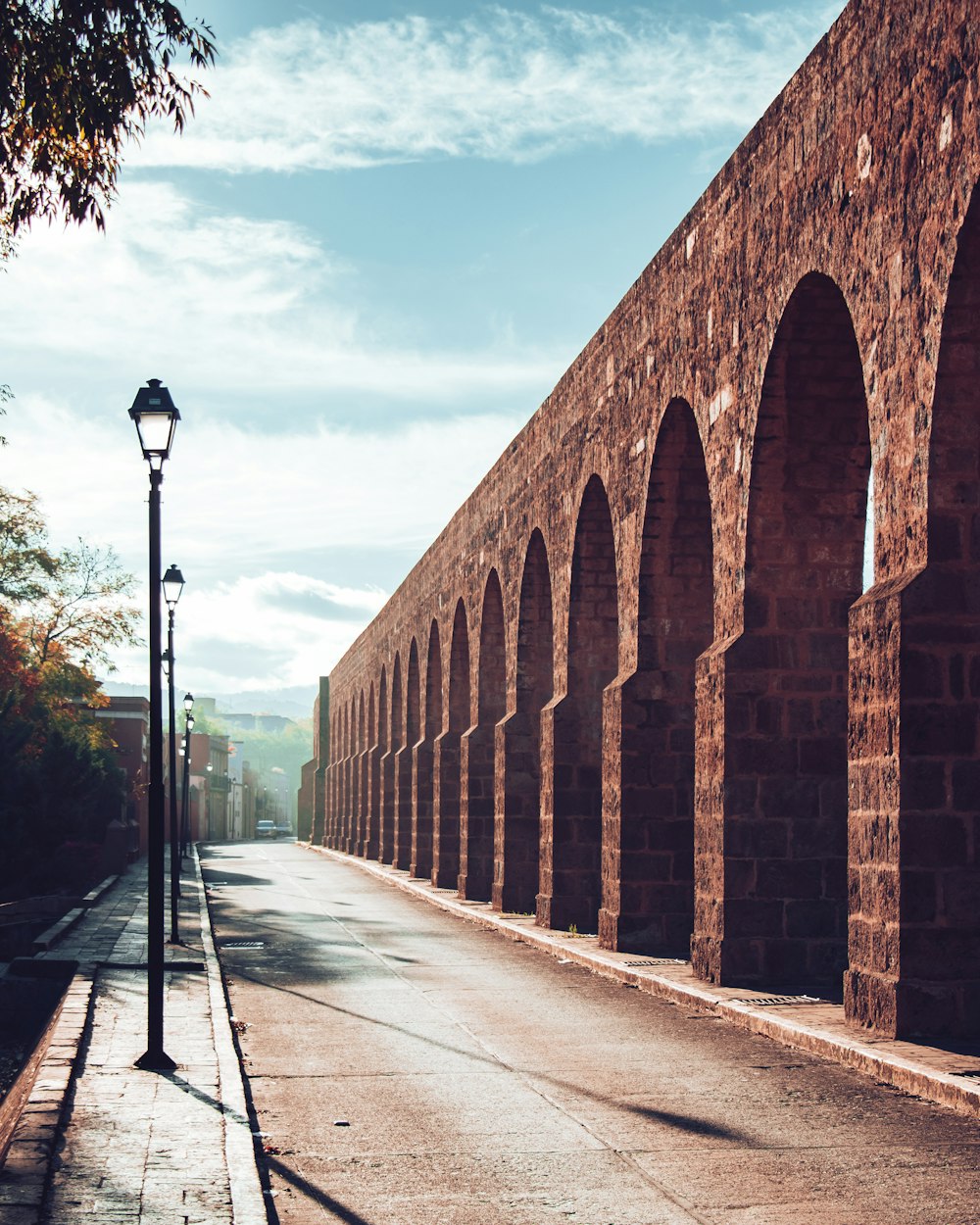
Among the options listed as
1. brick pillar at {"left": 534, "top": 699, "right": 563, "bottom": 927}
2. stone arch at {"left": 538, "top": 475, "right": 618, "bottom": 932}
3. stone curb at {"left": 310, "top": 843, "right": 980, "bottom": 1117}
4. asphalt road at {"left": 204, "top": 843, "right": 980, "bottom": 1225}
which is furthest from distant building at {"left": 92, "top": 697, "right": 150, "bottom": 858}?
asphalt road at {"left": 204, "top": 843, "right": 980, "bottom": 1225}

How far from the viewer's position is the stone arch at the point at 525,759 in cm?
1983

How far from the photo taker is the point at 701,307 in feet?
42.0

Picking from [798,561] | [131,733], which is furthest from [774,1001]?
[131,733]

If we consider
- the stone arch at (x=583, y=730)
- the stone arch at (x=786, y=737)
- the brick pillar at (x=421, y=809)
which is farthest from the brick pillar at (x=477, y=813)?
the stone arch at (x=786, y=737)

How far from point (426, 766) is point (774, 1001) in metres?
19.9

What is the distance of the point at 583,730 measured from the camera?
55.8ft

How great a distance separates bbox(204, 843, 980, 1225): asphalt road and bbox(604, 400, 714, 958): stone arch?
76.3 inches

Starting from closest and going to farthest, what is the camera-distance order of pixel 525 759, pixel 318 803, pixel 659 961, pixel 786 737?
pixel 786 737 < pixel 659 961 < pixel 525 759 < pixel 318 803

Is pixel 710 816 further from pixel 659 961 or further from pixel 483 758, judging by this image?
pixel 483 758

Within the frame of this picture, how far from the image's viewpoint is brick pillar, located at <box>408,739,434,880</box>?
98.0 feet

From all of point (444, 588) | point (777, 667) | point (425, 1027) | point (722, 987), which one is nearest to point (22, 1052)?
point (425, 1027)

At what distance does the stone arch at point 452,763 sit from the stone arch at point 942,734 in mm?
17692

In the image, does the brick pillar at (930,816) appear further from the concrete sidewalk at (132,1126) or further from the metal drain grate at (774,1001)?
the concrete sidewalk at (132,1126)

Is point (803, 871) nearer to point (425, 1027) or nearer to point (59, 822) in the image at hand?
point (425, 1027)
